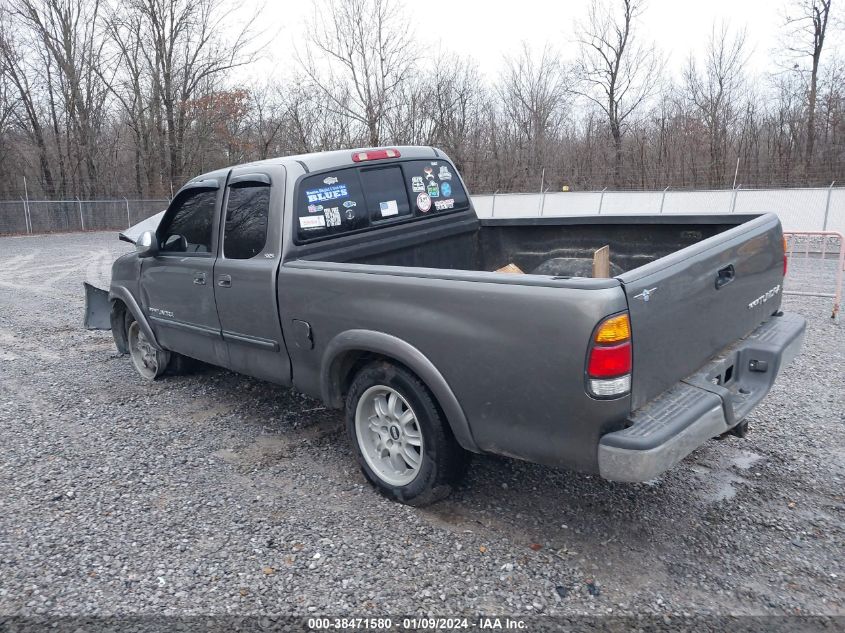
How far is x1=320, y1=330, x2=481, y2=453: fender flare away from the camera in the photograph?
3.07 meters

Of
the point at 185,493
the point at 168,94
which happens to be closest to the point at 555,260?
the point at 185,493

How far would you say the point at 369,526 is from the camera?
3.37 m

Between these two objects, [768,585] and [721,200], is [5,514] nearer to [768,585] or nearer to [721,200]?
[768,585]

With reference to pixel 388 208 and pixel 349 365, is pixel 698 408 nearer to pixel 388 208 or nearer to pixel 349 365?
pixel 349 365

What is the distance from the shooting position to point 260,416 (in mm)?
5062

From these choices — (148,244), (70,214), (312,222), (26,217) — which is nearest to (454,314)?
(312,222)

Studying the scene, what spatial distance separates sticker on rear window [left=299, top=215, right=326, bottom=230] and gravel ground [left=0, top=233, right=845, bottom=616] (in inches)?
61.0

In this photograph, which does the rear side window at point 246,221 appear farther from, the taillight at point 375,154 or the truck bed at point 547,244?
the taillight at point 375,154

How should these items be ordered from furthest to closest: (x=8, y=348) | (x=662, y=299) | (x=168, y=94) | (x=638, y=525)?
(x=168, y=94) → (x=8, y=348) → (x=638, y=525) → (x=662, y=299)

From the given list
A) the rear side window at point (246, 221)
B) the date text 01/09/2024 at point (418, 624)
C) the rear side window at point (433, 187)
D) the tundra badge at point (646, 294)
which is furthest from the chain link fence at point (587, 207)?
the date text 01/09/2024 at point (418, 624)

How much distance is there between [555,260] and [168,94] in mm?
33581

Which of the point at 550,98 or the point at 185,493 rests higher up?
the point at 550,98

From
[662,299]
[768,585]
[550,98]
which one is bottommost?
[768,585]

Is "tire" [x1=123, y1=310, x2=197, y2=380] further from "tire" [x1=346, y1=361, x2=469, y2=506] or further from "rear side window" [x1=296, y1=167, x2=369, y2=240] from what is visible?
"tire" [x1=346, y1=361, x2=469, y2=506]
